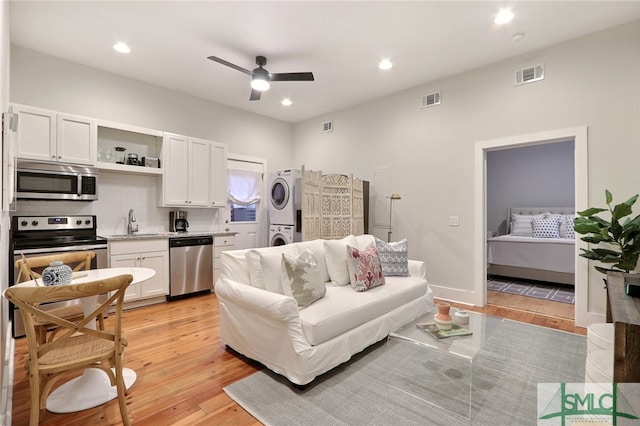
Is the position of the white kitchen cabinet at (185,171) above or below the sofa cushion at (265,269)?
above

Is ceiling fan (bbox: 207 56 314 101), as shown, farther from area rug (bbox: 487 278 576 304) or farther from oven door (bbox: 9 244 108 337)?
area rug (bbox: 487 278 576 304)

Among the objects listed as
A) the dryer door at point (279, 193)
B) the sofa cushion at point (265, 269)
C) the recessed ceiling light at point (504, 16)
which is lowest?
the sofa cushion at point (265, 269)

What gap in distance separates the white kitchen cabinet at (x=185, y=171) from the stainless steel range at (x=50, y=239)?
1041mm

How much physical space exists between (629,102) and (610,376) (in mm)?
3083

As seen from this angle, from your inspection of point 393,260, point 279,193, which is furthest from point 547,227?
A: point 279,193

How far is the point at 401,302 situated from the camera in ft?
10.3

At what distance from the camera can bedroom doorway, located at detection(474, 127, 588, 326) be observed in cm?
347

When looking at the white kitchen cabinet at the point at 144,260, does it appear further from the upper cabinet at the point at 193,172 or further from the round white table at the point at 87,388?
the round white table at the point at 87,388

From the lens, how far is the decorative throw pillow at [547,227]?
5668mm

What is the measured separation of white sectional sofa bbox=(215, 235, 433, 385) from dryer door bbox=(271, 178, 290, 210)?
210cm

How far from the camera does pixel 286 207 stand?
5234 millimetres

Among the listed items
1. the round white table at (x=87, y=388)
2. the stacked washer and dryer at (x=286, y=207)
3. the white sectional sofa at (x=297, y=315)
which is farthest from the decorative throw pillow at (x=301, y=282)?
the stacked washer and dryer at (x=286, y=207)

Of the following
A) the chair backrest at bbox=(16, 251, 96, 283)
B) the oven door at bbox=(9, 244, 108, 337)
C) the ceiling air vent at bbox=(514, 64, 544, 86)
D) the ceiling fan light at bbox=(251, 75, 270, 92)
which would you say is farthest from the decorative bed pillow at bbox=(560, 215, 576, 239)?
the oven door at bbox=(9, 244, 108, 337)

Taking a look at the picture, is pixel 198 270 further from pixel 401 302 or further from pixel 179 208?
pixel 401 302
